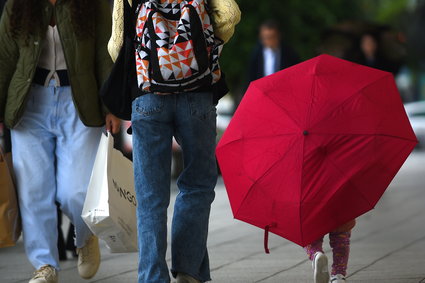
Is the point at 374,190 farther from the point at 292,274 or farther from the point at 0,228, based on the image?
the point at 0,228

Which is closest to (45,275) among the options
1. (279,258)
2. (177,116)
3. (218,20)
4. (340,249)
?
(177,116)

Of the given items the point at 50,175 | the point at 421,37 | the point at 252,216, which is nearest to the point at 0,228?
the point at 50,175

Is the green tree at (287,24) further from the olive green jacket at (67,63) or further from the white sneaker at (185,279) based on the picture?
the white sneaker at (185,279)

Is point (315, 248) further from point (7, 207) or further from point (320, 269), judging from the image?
point (7, 207)

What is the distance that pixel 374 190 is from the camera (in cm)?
536

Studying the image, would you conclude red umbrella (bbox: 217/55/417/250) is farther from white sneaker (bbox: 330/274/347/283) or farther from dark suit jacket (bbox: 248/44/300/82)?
dark suit jacket (bbox: 248/44/300/82)

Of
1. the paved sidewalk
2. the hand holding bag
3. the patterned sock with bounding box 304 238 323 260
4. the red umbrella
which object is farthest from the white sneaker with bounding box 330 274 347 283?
the hand holding bag

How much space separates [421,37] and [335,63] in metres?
31.0

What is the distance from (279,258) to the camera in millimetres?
7867

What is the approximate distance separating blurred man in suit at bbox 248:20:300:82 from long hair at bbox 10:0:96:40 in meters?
6.34

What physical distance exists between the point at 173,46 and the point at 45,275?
5.79 ft

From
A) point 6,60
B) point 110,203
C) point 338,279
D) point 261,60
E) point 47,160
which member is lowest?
point 261,60

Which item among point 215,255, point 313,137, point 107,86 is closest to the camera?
point 313,137

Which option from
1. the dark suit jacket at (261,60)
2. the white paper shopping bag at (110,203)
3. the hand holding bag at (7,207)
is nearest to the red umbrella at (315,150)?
the white paper shopping bag at (110,203)
